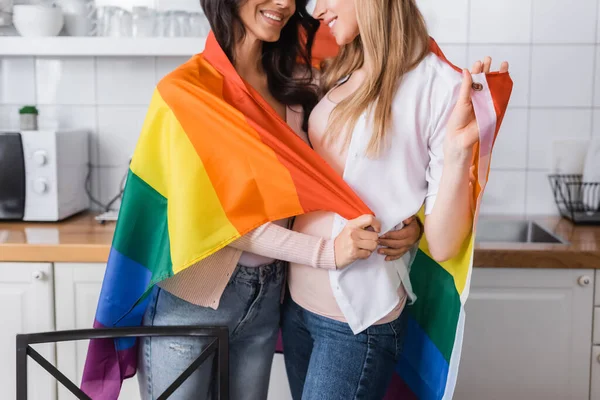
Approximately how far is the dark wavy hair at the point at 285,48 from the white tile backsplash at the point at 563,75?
3.29ft

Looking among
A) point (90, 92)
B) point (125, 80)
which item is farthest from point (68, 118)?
point (125, 80)

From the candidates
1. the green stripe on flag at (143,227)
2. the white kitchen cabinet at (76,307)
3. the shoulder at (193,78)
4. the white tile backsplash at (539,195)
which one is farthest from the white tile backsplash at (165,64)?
the white tile backsplash at (539,195)

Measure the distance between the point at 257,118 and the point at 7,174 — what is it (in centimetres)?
107

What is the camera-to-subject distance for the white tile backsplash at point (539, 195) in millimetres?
2355

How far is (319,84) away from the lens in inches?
60.2

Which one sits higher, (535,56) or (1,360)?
(535,56)

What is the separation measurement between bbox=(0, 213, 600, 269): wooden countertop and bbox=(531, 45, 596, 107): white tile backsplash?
1.61ft

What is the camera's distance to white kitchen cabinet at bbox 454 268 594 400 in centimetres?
188

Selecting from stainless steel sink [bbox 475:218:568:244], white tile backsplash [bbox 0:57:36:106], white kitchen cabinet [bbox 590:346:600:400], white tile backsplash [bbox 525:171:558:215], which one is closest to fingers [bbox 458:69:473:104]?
white kitchen cabinet [bbox 590:346:600:400]

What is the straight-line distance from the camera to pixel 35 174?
6.95 feet

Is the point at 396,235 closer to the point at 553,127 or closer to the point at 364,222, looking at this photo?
the point at 364,222

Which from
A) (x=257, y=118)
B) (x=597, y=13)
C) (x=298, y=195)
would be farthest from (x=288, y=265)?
(x=597, y=13)

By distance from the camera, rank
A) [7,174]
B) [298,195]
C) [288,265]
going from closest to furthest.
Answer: [298,195], [288,265], [7,174]

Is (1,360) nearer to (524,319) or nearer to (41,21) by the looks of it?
(41,21)
